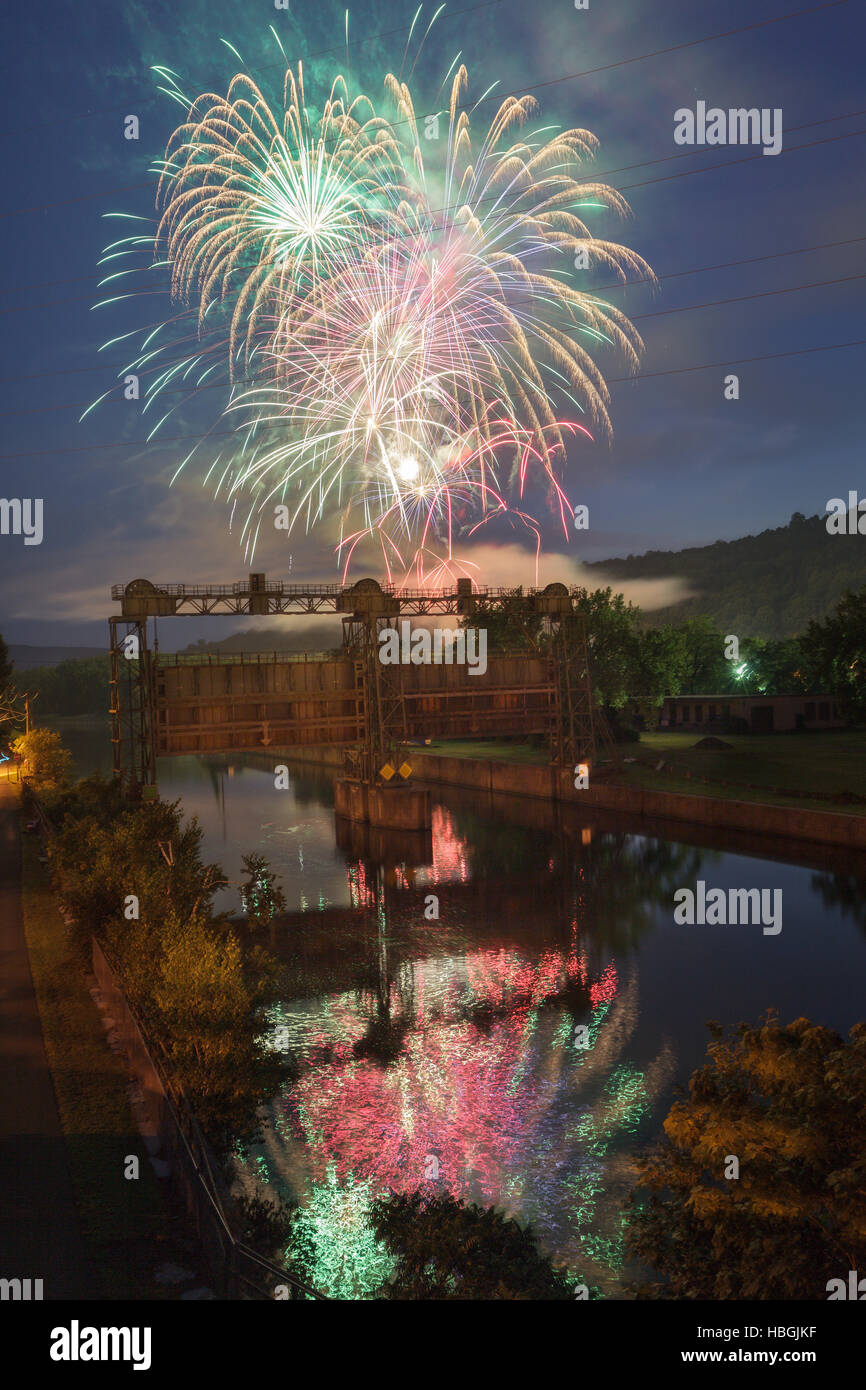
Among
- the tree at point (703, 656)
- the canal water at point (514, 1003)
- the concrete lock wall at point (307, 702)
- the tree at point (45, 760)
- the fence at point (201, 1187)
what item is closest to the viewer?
the fence at point (201, 1187)

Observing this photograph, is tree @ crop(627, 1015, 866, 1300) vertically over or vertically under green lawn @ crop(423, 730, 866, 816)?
over

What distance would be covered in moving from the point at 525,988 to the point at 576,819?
34.2m

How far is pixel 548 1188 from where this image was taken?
18.1 metres

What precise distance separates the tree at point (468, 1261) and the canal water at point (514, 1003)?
2.06 meters

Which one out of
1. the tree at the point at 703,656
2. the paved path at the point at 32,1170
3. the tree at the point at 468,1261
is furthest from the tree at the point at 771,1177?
the tree at the point at 703,656

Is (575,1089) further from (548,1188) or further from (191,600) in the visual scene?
(191,600)

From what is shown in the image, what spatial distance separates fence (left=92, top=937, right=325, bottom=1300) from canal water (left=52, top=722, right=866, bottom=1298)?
2.88m

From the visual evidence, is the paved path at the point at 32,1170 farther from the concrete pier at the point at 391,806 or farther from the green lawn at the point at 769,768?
the green lawn at the point at 769,768

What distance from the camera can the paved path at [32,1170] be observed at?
472 inches

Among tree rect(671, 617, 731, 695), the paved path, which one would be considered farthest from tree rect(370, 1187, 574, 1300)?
tree rect(671, 617, 731, 695)

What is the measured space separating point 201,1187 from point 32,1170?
12.4 feet

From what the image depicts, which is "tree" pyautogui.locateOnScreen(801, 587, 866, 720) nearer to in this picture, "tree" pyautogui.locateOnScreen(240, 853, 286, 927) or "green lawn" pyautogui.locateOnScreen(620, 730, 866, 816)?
"green lawn" pyautogui.locateOnScreen(620, 730, 866, 816)

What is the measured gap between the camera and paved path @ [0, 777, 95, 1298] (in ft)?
39.4

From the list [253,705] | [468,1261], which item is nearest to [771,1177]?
[468,1261]
